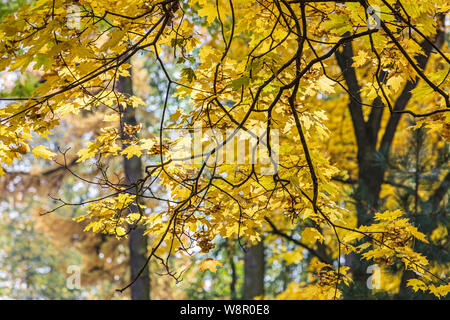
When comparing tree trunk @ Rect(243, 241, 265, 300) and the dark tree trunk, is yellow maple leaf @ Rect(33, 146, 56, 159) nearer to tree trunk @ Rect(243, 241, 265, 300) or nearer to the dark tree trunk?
the dark tree trunk

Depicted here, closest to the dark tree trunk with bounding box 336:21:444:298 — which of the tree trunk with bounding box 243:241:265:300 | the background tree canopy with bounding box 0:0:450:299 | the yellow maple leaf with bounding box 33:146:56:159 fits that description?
the background tree canopy with bounding box 0:0:450:299

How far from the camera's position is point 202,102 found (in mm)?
2555

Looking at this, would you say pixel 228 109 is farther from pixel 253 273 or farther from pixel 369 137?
pixel 253 273

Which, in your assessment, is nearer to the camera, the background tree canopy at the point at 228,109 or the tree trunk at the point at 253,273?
the background tree canopy at the point at 228,109

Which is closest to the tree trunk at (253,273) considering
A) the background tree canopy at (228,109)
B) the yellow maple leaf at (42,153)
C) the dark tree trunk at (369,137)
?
the dark tree trunk at (369,137)

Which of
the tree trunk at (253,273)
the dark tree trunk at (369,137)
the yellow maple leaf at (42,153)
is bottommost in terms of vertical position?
the tree trunk at (253,273)

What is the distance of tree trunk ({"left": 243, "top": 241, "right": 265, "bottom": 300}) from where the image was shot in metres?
8.10

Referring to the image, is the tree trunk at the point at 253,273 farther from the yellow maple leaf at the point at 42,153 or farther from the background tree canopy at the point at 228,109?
the yellow maple leaf at the point at 42,153

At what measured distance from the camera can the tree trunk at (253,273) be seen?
319 inches

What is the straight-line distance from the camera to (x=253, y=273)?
26.9ft

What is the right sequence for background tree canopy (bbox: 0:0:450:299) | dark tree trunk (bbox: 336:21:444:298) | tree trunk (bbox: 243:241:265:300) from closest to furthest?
background tree canopy (bbox: 0:0:450:299) → dark tree trunk (bbox: 336:21:444:298) → tree trunk (bbox: 243:241:265:300)

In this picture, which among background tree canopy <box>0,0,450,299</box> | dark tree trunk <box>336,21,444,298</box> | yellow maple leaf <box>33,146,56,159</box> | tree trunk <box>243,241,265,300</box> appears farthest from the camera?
tree trunk <box>243,241,265,300</box>
